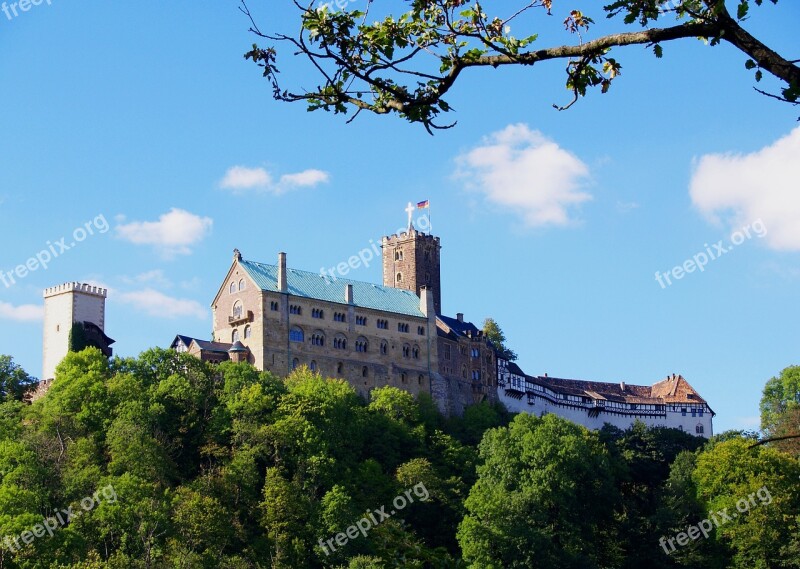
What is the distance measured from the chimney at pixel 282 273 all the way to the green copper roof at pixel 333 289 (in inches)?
15.0

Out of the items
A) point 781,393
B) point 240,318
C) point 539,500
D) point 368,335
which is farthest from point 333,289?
point 781,393

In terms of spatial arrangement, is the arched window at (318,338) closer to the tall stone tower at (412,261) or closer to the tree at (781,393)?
the tall stone tower at (412,261)

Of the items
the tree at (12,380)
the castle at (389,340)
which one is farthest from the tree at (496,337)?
the tree at (12,380)

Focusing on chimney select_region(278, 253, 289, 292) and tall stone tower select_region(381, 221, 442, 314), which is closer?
chimney select_region(278, 253, 289, 292)

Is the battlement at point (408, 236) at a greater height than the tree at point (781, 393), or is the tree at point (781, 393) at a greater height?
the battlement at point (408, 236)

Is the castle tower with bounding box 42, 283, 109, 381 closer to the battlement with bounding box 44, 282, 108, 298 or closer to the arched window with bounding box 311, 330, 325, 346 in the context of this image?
the battlement with bounding box 44, 282, 108, 298

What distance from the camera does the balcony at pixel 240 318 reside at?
9669cm

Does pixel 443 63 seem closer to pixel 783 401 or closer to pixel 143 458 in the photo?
pixel 143 458

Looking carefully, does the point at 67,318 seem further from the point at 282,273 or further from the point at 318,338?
the point at 318,338

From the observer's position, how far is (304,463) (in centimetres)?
8256

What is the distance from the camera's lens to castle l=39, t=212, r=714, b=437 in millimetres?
96000

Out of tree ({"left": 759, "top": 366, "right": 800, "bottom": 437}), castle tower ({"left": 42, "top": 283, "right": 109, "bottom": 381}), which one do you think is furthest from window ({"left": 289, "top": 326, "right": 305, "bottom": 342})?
tree ({"left": 759, "top": 366, "right": 800, "bottom": 437})

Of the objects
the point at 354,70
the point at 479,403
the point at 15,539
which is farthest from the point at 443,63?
the point at 479,403

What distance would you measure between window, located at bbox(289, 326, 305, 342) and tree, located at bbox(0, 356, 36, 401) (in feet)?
65.0
